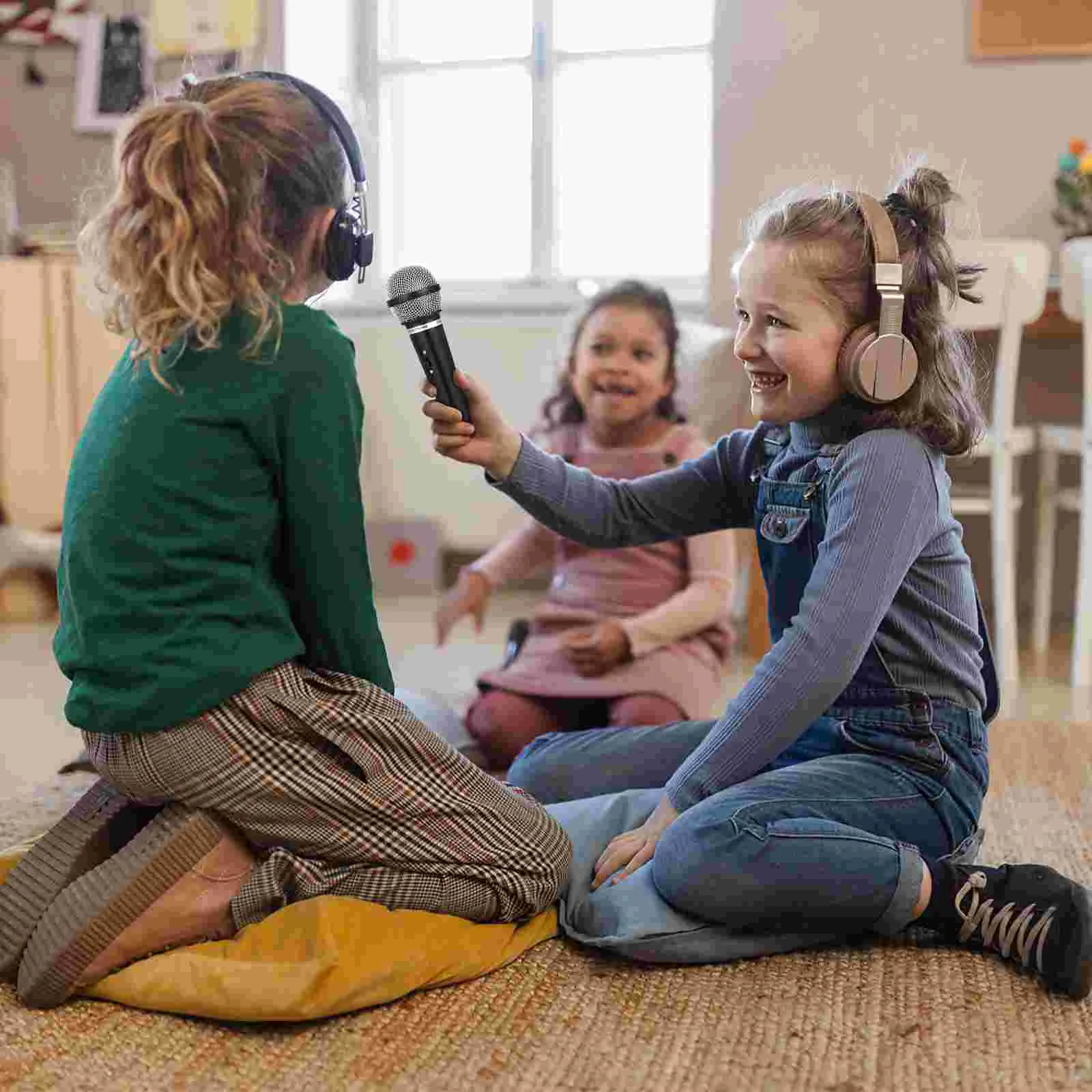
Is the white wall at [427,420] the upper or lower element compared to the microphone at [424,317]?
lower

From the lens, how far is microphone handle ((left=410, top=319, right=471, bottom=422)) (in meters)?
1.09

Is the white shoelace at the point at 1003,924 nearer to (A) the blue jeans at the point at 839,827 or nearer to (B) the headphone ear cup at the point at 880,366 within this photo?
(A) the blue jeans at the point at 839,827

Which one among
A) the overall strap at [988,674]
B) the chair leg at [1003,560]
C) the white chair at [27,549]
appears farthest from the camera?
the white chair at [27,549]

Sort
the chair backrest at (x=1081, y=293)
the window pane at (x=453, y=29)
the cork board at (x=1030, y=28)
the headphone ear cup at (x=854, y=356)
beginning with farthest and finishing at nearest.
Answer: the window pane at (x=453, y=29) → the cork board at (x=1030, y=28) → the chair backrest at (x=1081, y=293) → the headphone ear cup at (x=854, y=356)

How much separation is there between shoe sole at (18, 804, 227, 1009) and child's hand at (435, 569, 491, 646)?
713 millimetres

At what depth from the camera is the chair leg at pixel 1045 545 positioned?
257cm

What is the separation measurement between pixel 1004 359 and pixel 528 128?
156 centimetres

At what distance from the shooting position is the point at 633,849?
110 centimetres

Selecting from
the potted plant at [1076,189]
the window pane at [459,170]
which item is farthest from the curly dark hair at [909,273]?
the window pane at [459,170]

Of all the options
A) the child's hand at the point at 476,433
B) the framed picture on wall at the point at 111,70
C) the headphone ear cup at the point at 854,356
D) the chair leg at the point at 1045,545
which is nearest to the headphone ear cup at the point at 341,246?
the child's hand at the point at 476,433

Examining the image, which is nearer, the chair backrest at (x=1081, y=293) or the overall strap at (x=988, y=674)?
the overall strap at (x=988, y=674)

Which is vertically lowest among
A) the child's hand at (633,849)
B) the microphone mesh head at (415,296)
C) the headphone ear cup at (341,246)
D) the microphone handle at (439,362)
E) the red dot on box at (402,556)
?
the red dot on box at (402,556)

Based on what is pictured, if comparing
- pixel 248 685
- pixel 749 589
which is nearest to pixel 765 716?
pixel 248 685

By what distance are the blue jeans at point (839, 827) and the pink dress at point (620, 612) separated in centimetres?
50
